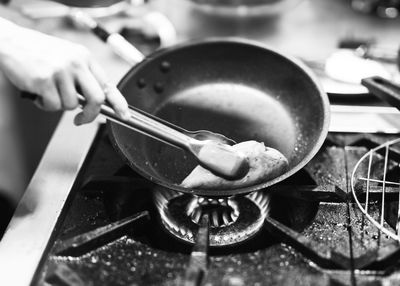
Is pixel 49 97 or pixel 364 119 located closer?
pixel 49 97

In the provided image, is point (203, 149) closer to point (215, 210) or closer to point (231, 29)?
point (215, 210)

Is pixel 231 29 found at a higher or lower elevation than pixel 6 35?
lower

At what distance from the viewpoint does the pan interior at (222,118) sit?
2.79ft

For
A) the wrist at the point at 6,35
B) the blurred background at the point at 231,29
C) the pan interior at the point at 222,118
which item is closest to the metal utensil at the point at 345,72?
the blurred background at the point at 231,29

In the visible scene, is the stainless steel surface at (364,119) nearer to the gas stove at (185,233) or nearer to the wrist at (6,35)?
the gas stove at (185,233)

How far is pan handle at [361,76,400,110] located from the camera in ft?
2.80

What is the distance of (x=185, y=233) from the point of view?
730 millimetres

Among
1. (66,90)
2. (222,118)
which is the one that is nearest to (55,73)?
(66,90)

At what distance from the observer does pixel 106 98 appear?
2.23ft

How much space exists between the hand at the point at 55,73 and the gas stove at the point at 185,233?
0.52 ft

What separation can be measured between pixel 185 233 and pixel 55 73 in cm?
28

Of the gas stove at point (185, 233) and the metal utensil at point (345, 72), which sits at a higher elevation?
the metal utensil at point (345, 72)

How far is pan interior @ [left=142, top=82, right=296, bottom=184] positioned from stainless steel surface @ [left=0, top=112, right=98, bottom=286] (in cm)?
13

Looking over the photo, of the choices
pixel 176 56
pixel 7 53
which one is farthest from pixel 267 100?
pixel 7 53
